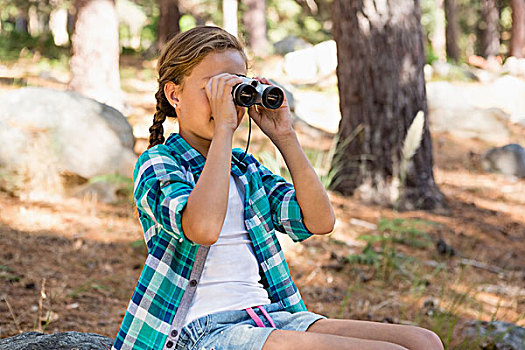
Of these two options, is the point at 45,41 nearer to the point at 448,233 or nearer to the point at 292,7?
the point at 292,7

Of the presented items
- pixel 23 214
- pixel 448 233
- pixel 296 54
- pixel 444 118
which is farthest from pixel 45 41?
pixel 448 233

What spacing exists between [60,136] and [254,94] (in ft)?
13.1

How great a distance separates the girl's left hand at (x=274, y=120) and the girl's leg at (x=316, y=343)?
70cm

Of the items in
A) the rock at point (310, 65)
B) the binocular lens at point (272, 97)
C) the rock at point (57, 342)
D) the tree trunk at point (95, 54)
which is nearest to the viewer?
the binocular lens at point (272, 97)

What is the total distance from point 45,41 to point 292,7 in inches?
391

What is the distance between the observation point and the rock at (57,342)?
2.39 metres

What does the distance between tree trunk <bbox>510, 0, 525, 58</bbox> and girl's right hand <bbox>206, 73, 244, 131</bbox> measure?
55.5 feet

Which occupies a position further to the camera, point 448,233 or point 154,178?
point 448,233

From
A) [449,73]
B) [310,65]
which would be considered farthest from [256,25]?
[449,73]

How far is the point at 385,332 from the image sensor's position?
194 centimetres

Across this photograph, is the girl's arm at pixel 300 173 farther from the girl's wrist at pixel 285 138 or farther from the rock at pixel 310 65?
the rock at pixel 310 65

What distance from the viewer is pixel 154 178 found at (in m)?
1.92

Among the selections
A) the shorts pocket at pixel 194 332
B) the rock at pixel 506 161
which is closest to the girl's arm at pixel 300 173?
the shorts pocket at pixel 194 332

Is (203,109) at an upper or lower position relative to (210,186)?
upper
